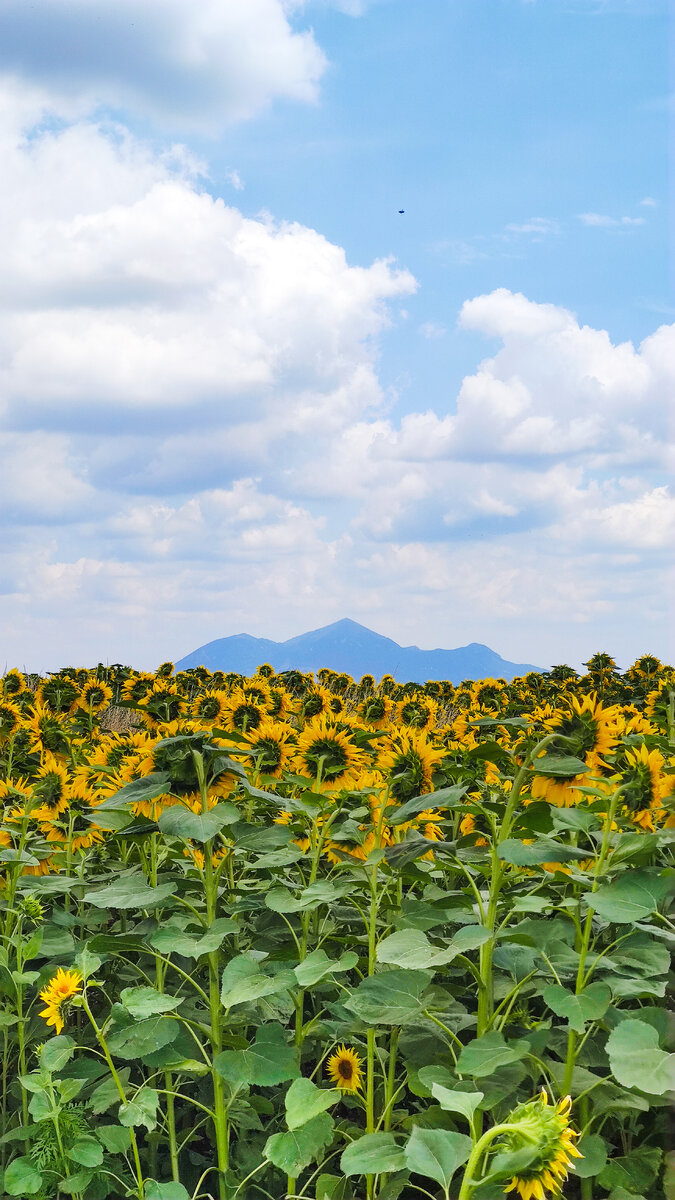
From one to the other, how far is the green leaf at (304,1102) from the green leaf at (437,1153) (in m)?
0.53

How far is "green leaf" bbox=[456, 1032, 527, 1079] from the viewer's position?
1.94 m

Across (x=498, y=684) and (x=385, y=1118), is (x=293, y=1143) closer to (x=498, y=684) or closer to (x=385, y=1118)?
(x=385, y=1118)

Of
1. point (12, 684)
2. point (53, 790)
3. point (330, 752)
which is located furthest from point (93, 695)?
point (330, 752)

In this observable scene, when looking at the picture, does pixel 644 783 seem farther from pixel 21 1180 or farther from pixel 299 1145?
pixel 21 1180

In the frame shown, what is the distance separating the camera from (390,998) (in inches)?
82.8

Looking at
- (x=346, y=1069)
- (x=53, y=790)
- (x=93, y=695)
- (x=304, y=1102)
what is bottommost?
(x=346, y=1069)

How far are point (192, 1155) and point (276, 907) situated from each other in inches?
34.3

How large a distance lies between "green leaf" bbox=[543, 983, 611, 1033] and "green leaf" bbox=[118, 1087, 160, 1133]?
0.90m

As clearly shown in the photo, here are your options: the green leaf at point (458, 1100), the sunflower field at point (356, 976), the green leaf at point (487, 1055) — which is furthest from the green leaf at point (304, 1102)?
the green leaf at point (458, 1100)

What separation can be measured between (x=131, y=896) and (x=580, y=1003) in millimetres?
985

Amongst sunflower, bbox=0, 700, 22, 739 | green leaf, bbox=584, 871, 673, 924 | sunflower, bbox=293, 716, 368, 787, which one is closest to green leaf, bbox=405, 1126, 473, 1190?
green leaf, bbox=584, 871, 673, 924

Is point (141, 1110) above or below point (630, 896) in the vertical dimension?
below

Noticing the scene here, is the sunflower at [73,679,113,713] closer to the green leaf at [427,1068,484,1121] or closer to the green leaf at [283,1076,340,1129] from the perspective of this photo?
the green leaf at [283,1076,340,1129]

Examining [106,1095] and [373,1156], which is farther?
[106,1095]
